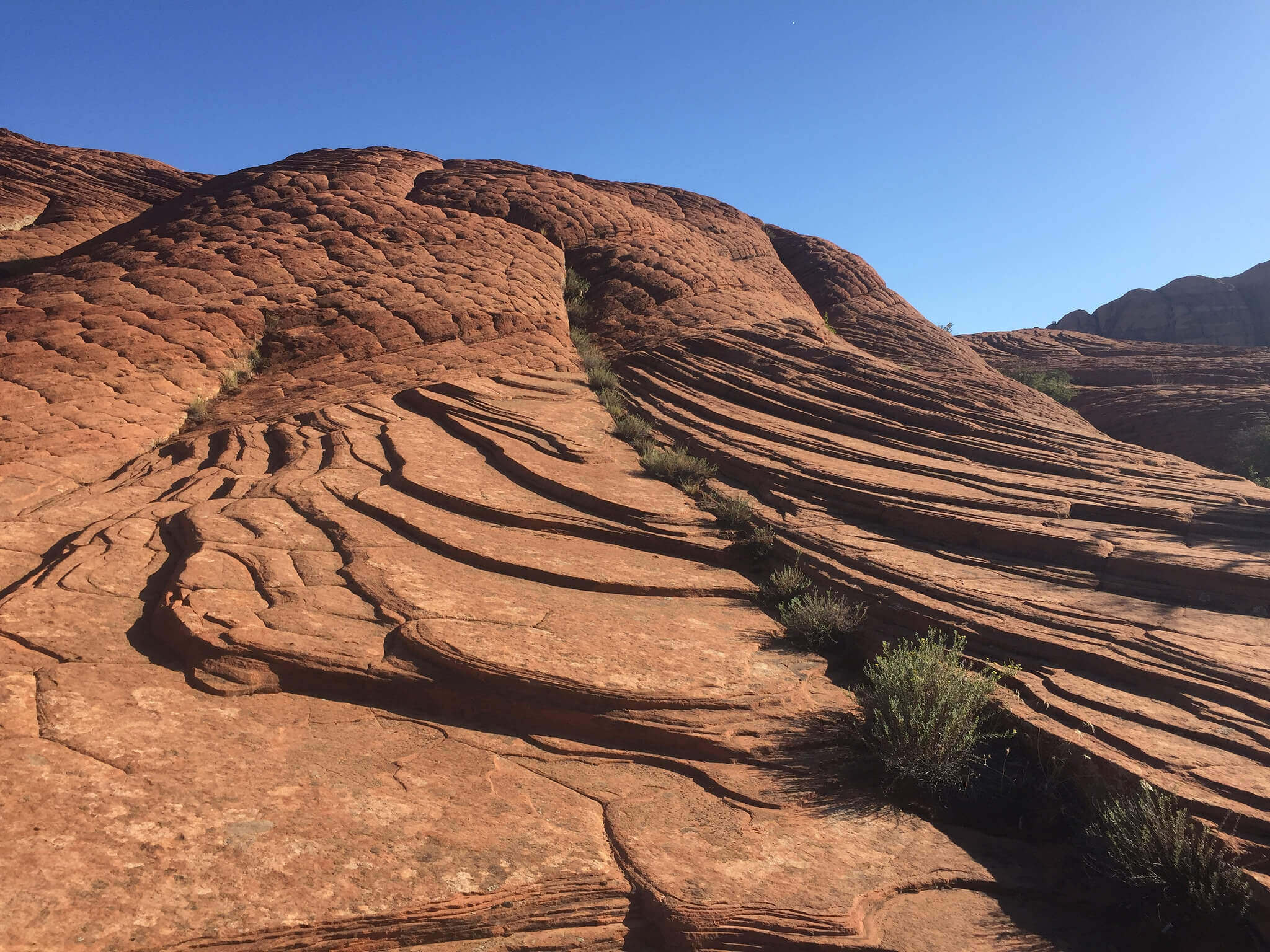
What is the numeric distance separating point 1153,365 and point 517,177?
1875cm

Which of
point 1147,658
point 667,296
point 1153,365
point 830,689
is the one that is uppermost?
point 1153,365

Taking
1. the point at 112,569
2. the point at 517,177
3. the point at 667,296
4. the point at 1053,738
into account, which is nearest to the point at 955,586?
the point at 1053,738

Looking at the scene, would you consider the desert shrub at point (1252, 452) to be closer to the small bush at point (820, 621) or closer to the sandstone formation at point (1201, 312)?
the small bush at point (820, 621)

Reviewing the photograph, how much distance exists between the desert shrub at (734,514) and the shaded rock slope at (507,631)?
15 centimetres

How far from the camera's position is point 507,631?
4.46 meters

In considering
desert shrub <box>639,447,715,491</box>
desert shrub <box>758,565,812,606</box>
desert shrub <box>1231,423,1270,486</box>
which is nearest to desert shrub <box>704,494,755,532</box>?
desert shrub <box>639,447,715,491</box>

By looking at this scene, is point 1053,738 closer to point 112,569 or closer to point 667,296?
point 112,569

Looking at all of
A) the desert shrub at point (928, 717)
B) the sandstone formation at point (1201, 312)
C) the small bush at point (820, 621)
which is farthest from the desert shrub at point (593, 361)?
the sandstone formation at point (1201, 312)

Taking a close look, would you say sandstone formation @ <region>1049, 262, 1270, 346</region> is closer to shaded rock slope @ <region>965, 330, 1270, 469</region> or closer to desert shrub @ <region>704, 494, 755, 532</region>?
shaded rock slope @ <region>965, 330, 1270, 469</region>

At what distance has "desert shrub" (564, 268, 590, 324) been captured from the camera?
47.0 ft

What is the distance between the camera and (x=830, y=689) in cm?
460

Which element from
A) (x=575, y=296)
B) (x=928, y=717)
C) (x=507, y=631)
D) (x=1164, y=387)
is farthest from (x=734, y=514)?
(x=1164, y=387)

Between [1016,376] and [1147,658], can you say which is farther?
[1016,376]

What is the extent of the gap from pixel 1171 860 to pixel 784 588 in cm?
302
